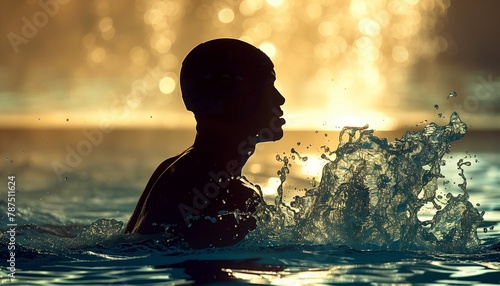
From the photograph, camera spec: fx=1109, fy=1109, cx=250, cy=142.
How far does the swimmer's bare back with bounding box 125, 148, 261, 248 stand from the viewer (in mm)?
6207

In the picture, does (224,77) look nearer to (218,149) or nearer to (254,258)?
(218,149)

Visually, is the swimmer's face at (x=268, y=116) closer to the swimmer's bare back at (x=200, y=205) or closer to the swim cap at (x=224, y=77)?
the swim cap at (x=224, y=77)

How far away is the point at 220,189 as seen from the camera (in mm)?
6281

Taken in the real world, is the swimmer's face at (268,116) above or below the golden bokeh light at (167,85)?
below

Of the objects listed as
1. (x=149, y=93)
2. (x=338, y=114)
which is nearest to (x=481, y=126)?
(x=338, y=114)

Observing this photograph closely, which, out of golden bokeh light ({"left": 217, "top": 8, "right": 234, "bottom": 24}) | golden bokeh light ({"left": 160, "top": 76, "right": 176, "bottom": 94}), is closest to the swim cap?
golden bokeh light ({"left": 217, "top": 8, "right": 234, "bottom": 24})

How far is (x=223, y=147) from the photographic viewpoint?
6469 millimetres

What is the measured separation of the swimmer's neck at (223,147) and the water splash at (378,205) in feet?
1.11

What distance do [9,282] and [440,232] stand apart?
115 inches

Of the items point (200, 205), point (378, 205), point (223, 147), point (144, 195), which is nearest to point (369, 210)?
point (378, 205)

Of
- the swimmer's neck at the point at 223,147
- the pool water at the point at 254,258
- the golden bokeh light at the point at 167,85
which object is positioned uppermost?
the golden bokeh light at the point at 167,85

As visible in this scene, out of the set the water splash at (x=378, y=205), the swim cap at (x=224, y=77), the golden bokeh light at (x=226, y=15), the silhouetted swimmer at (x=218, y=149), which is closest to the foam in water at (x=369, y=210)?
the water splash at (x=378, y=205)

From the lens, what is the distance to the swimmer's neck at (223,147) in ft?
21.2

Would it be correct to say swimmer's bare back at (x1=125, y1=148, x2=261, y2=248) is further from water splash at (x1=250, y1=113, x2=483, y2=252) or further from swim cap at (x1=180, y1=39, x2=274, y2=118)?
swim cap at (x1=180, y1=39, x2=274, y2=118)
